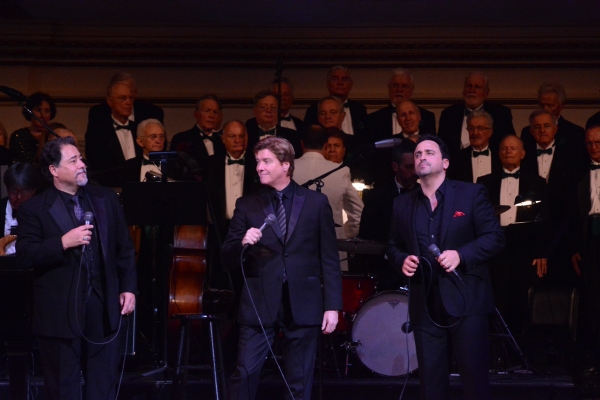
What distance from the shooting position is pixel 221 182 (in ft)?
23.1

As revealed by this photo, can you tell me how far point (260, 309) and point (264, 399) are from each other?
61.2 inches

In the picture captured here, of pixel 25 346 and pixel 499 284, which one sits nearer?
pixel 25 346

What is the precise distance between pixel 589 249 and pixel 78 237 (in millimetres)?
4125

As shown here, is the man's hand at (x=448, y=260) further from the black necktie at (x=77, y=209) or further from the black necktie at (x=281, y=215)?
the black necktie at (x=77, y=209)

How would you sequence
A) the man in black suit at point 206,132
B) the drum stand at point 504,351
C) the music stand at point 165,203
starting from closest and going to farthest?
the music stand at point 165,203
the drum stand at point 504,351
the man in black suit at point 206,132

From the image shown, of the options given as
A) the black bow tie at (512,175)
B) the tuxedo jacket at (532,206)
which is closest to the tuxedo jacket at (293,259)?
the tuxedo jacket at (532,206)

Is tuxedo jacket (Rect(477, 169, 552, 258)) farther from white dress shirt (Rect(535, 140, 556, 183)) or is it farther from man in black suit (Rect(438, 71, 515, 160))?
man in black suit (Rect(438, 71, 515, 160))

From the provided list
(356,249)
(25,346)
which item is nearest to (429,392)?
(356,249)

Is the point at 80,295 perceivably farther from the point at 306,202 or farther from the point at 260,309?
the point at 306,202

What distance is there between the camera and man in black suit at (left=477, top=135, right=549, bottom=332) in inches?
259

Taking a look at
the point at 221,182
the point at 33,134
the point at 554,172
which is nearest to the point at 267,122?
the point at 221,182

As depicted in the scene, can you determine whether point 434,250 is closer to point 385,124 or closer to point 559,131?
point 385,124

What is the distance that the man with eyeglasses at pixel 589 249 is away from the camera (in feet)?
21.5

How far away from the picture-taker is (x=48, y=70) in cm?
958
